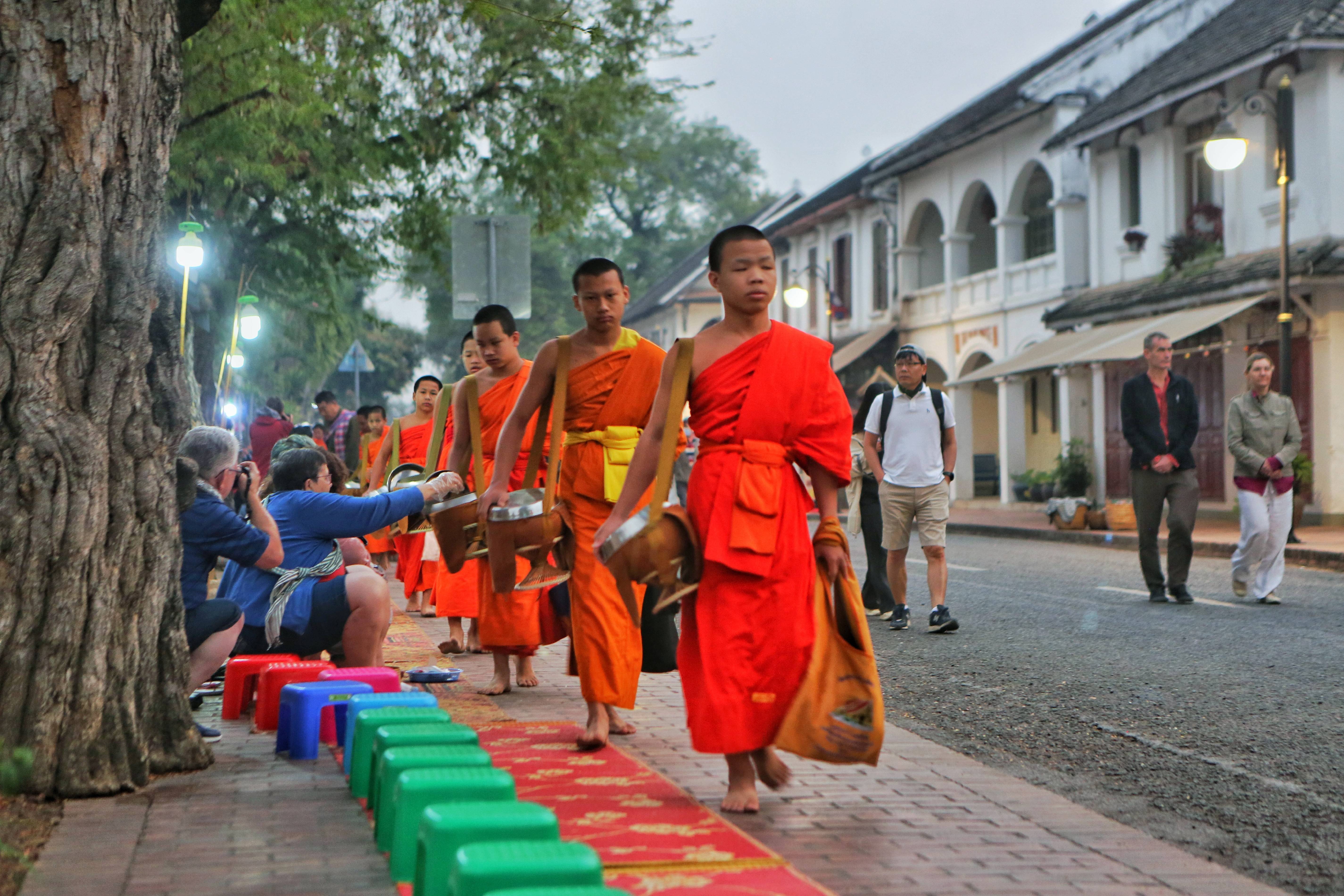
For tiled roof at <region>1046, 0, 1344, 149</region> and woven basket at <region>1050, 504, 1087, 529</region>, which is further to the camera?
woven basket at <region>1050, 504, 1087, 529</region>

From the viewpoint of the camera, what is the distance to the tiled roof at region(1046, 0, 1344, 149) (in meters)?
18.7

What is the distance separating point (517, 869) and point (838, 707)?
1.72m

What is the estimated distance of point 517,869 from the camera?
275 cm

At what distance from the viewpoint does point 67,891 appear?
11.1 ft

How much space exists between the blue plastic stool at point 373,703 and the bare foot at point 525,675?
217 cm

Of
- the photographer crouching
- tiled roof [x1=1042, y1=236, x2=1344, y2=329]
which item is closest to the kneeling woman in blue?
Answer: the photographer crouching

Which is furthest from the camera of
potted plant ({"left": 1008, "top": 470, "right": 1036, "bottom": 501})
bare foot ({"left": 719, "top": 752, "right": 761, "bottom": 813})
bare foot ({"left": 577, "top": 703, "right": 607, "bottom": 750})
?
potted plant ({"left": 1008, "top": 470, "right": 1036, "bottom": 501})

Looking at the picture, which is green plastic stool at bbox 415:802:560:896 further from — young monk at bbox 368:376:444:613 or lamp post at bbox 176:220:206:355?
lamp post at bbox 176:220:206:355

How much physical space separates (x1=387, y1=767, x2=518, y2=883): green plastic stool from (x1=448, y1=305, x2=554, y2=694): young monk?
2368 mm

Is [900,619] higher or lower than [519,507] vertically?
lower

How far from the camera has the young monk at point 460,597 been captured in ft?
25.5

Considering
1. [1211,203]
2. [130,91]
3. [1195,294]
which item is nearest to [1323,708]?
[130,91]

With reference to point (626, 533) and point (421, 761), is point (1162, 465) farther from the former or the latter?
point (421, 761)

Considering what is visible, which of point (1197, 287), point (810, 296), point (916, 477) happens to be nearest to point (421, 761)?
point (916, 477)
